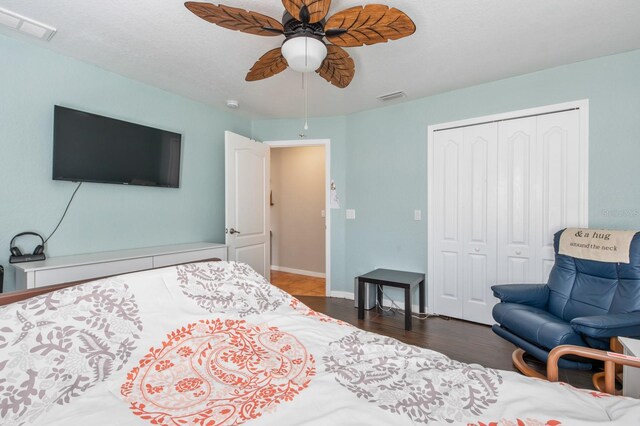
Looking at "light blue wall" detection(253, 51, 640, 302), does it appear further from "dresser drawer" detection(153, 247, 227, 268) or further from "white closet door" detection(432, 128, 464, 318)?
"dresser drawer" detection(153, 247, 227, 268)

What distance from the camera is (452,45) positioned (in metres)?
2.21

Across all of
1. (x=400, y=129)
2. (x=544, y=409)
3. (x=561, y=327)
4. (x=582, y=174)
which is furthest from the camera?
(x=400, y=129)

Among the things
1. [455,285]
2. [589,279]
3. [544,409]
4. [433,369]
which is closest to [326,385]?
[433,369]

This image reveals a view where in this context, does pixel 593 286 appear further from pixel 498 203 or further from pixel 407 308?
pixel 407 308

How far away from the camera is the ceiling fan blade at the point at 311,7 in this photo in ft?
4.50

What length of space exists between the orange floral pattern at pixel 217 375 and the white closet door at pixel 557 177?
267cm

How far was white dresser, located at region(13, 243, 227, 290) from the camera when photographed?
6.32 ft

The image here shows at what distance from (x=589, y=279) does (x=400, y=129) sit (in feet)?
7.43

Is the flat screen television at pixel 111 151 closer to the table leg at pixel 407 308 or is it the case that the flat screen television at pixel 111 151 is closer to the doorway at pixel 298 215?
the doorway at pixel 298 215

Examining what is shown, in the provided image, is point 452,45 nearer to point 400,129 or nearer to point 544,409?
point 400,129

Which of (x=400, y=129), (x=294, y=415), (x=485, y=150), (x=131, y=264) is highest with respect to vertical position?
(x=400, y=129)

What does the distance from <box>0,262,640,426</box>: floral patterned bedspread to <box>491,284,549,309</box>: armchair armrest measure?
156cm

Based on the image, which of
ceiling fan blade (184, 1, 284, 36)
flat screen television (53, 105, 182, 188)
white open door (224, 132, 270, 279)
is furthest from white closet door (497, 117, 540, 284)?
flat screen television (53, 105, 182, 188)

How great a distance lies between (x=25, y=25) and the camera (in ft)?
6.41
